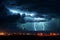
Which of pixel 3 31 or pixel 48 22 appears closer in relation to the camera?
pixel 48 22

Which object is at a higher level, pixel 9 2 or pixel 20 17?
pixel 9 2

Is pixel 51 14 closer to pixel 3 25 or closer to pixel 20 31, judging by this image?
pixel 20 31

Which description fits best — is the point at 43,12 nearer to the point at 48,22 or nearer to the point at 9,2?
the point at 48,22

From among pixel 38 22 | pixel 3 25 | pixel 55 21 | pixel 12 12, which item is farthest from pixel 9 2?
pixel 55 21

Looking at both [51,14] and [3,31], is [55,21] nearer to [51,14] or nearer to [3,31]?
[51,14]

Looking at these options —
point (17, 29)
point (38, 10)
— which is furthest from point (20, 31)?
point (38, 10)

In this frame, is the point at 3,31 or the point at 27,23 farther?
the point at 3,31

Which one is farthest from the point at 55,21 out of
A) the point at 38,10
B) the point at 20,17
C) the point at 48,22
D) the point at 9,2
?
the point at 9,2
